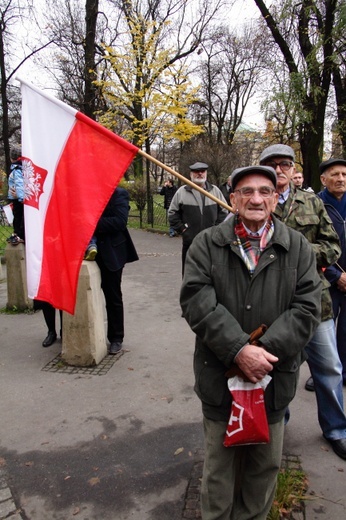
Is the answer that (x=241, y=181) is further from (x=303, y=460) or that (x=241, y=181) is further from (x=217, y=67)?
(x=217, y=67)

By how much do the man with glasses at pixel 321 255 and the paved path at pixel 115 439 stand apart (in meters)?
0.26

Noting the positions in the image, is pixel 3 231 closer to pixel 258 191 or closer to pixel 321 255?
pixel 321 255

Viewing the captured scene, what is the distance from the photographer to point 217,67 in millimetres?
29656

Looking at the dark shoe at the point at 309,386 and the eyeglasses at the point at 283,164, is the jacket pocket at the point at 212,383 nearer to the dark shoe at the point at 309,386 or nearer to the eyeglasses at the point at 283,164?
the eyeglasses at the point at 283,164

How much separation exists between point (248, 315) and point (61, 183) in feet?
5.68

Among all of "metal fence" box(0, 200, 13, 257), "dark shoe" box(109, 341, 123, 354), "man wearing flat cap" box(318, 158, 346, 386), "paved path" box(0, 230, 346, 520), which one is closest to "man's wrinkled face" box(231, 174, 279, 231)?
"man wearing flat cap" box(318, 158, 346, 386)

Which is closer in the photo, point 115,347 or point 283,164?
point 283,164

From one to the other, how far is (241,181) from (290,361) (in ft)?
2.91

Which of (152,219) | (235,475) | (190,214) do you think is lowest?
(235,475)

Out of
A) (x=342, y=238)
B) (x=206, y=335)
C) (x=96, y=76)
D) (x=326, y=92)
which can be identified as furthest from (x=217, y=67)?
(x=206, y=335)

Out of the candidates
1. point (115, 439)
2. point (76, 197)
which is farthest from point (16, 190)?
point (115, 439)

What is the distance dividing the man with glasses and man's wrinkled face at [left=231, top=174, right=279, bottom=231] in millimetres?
705

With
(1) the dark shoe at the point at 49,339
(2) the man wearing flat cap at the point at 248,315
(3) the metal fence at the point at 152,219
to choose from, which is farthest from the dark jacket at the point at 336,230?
(3) the metal fence at the point at 152,219

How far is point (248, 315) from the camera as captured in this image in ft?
6.57
